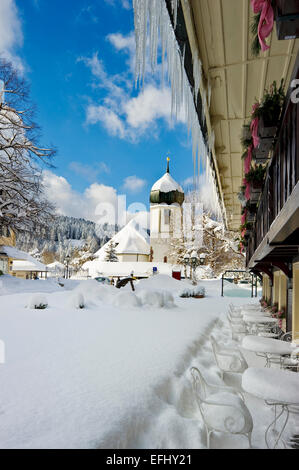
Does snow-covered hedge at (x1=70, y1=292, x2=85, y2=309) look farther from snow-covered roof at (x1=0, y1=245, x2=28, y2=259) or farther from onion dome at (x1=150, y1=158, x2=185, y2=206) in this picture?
onion dome at (x1=150, y1=158, x2=185, y2=206)

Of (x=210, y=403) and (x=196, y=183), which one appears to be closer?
(x=210, y=403)

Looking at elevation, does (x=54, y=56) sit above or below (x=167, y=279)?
above

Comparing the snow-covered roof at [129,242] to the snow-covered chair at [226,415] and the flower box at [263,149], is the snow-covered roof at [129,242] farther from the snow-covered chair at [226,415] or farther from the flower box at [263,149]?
the snow-covered chair at [226,415]

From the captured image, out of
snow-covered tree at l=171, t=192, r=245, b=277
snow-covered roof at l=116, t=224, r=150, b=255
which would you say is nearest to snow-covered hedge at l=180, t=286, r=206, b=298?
snow-covered tree at l=171, t=192, r=245, b=277

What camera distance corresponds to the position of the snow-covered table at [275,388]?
3285 mm

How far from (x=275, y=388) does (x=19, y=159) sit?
25459mm

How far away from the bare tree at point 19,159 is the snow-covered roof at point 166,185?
36.2 meters

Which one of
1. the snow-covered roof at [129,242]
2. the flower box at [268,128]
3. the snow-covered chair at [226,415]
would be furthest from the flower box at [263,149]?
the snow-covered roof at [129,242]

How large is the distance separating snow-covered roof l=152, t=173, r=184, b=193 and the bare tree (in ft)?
119

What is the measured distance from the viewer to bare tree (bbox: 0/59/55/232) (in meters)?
24.0

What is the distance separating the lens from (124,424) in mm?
3410

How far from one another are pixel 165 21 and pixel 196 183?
190 cm
